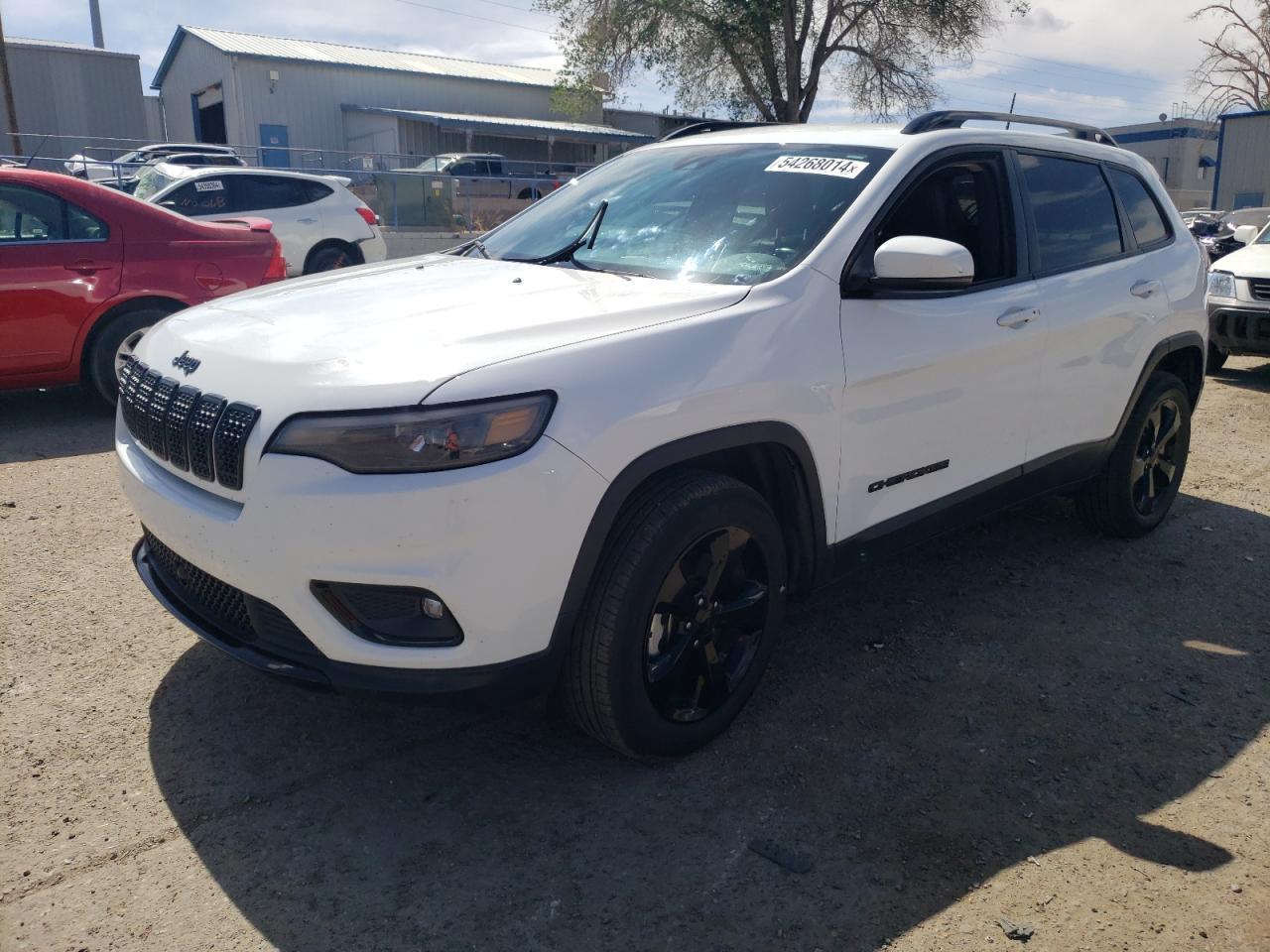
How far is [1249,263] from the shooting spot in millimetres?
9500

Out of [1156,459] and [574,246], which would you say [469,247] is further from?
[1156,459]

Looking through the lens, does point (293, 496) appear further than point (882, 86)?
No

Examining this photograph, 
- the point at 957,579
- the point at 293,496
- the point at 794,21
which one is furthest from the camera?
the point at 794,21

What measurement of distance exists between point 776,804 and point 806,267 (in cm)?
156

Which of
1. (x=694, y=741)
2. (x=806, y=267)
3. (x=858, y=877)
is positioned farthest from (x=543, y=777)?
(x=806, y=267)

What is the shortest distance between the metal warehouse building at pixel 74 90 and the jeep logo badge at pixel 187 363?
37653 mm

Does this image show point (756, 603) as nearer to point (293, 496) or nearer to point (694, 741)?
point (694, 741)

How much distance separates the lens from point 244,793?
2916 millimetres

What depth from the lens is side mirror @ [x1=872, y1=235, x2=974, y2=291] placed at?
10.5 ft

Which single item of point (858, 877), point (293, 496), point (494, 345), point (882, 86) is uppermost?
point (882, 86)

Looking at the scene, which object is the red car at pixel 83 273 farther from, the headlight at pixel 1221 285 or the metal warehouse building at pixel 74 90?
the metal warehouse building at pixel 74 90

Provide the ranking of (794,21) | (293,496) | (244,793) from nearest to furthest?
(293,496) → (244,793) → (794,21)

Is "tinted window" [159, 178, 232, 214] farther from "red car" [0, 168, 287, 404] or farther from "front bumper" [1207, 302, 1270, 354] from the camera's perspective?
"front bumper" [1207, 302, 1270, 354]

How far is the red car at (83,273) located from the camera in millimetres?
6492
